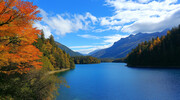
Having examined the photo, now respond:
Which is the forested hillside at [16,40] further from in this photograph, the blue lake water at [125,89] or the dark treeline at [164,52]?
the dark treeline at [164,52]

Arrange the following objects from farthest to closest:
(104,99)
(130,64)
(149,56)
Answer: (130,64) < (149,56) < (104,99)

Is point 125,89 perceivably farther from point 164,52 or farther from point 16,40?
point 164,52

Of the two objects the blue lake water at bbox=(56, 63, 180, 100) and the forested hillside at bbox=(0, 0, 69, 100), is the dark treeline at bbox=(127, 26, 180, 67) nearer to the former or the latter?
the blue lake water at bbox=(56, 63, 180, 100)

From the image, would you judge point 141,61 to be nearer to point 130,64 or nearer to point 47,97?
point 130,64

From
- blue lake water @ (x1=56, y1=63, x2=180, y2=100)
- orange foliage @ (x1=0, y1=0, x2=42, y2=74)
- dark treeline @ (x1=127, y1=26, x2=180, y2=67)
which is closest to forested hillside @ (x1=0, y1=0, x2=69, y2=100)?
orange foliage @ (x1=0, y1=0, x2=42, y2=74)

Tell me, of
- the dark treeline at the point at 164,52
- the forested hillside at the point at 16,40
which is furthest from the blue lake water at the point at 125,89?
the dark treeline at the point at 164,52

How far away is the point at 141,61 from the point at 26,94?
107905 millimetres

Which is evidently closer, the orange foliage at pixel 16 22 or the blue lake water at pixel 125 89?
the orange foliage at pixel 16 22

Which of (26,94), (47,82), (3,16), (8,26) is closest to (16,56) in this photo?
(8,26)

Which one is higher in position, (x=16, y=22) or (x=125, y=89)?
(x=16, y=22)

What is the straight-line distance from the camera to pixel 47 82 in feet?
56.9

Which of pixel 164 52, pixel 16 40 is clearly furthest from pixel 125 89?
pixel 164 52

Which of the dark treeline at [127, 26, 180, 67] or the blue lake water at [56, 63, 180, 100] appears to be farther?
the dark treeline at [127, 26, 180, 67]

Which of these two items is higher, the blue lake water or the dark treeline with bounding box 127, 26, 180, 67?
the dark treeline with bounding box 127, 26, 180, 67
